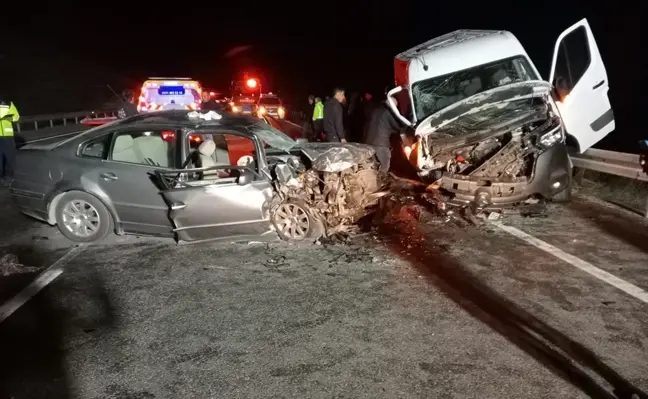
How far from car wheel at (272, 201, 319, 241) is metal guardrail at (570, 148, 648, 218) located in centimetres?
445

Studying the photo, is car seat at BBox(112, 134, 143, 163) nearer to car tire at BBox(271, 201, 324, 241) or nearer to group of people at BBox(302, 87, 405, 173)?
car tire at BBox(271, 201, 324, 241)

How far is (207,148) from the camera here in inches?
244

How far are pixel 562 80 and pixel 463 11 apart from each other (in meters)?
26.9

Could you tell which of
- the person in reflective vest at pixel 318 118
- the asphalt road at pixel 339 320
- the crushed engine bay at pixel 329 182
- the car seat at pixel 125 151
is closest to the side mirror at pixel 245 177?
the crushed engine bay at pixel 329 182

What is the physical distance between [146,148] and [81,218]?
1.16 meters

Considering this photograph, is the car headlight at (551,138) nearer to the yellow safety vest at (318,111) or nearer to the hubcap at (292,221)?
the hubcap at (292,221)

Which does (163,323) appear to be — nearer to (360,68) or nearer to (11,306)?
(11,306)

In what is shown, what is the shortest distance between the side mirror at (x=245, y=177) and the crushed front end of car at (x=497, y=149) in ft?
9.13

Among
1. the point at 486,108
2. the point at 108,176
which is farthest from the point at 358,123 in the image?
the point at 108,176

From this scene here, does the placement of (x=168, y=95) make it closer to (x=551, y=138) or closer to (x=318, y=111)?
(x=318, y=111)

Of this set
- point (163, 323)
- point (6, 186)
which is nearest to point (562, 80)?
point (163, 323)

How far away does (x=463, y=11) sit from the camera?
1262 inches

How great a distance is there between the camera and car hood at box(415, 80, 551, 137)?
7.30 metres

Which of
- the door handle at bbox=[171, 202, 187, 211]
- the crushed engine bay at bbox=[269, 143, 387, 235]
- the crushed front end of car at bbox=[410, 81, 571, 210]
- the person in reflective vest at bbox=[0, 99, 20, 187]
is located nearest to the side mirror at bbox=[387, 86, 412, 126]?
the crushed front end of car at bbox=[410, 81, 571, 210]
